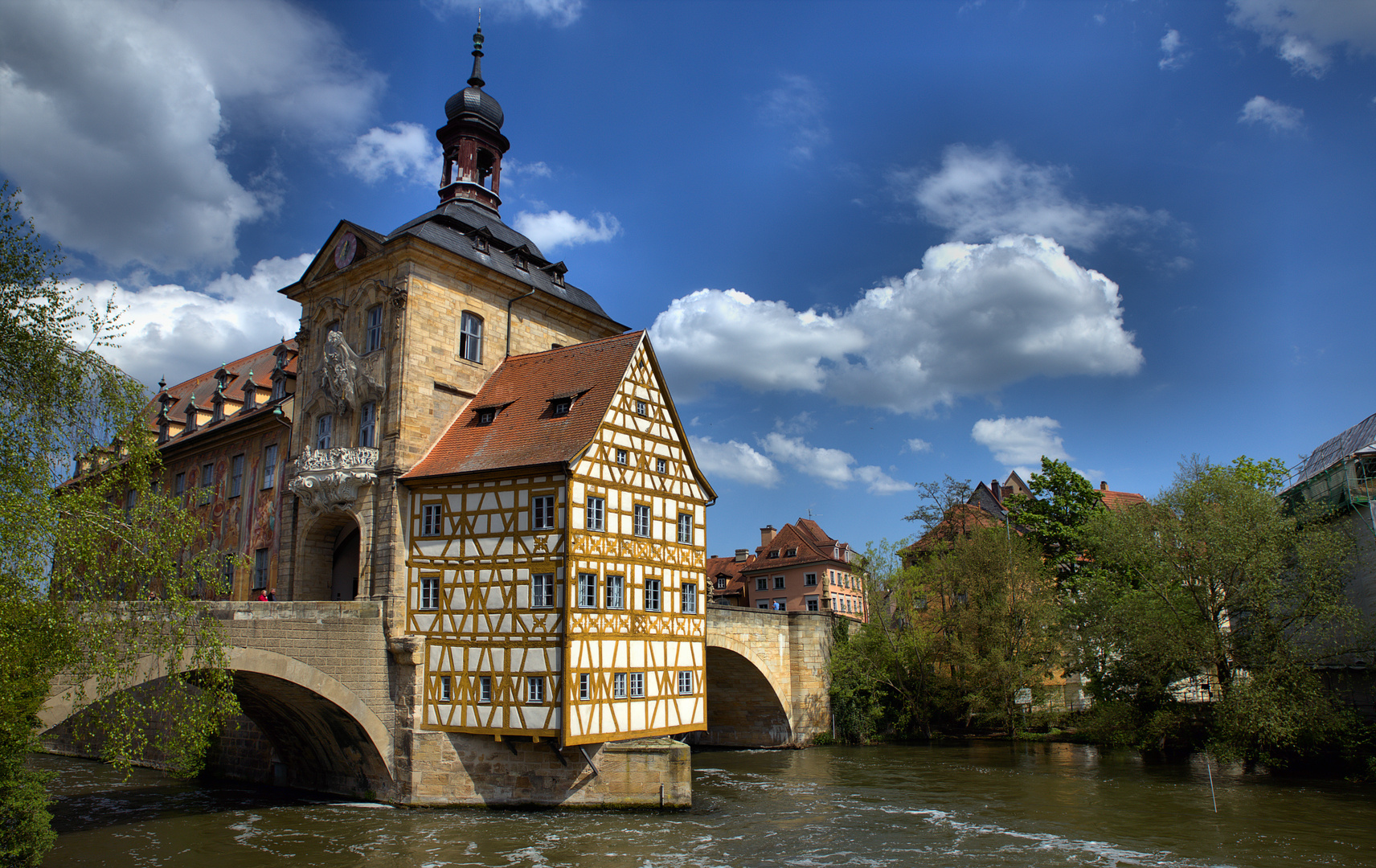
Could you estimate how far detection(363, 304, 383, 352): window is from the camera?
2325 cm

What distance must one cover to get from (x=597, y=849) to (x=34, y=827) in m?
8.68

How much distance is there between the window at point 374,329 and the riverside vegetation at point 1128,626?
19.8 metres

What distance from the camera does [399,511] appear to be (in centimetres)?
2127

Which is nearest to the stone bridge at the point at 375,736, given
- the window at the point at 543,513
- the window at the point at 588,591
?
the window at the point at 588,591

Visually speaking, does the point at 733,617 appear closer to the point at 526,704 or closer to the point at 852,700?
the point at 852,700

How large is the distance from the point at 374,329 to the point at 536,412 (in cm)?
518

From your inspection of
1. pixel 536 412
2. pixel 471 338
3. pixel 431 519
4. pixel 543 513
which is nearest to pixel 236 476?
pixel 471 338

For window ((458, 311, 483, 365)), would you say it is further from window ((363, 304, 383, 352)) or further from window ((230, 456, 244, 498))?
window ((230, 456, 244, 498))

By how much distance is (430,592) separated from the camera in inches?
816

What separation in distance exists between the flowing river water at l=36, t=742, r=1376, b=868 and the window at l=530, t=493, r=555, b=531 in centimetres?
607

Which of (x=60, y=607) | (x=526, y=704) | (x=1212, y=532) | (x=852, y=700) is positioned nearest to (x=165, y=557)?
(x=60, y=607)

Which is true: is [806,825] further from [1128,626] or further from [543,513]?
[1128,626]

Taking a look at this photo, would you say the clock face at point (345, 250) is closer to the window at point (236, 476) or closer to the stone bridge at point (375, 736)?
the window at point (236, 476)

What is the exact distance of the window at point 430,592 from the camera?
20.6m
